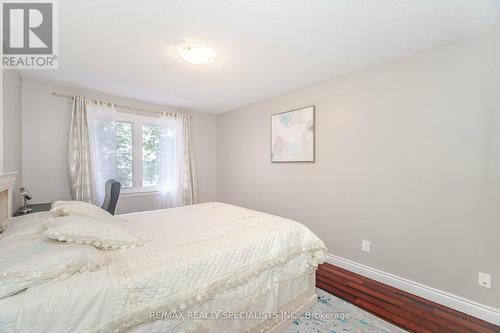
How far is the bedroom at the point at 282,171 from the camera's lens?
1.16 m

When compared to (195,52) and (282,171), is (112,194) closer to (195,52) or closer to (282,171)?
(195,52)

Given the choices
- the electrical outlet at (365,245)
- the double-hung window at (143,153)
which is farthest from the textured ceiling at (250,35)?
the electrical outlet at (365,245)

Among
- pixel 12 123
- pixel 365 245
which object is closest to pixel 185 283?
pixel 365 245

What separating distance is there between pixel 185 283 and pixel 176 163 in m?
3.07

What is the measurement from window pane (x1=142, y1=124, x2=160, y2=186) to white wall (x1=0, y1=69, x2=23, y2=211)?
58.7 inches

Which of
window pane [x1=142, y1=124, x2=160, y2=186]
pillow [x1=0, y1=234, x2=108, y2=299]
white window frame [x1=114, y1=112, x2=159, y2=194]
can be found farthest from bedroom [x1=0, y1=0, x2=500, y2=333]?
window pane [x1=142, y1=124, x2=160, y2=186]

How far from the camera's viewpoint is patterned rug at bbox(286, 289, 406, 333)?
1623 millimetres

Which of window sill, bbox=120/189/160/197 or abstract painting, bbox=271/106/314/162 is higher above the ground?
abstract painting, bbox=271/106/314/162

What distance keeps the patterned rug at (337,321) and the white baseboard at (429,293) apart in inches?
25.3

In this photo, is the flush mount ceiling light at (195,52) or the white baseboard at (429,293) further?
the flush mount ceiling light at (195,52)

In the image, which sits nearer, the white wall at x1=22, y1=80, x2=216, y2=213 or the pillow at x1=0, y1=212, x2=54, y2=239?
the pillow at x1=0, y1=212, x2=54, y2=239

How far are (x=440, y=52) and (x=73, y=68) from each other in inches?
153

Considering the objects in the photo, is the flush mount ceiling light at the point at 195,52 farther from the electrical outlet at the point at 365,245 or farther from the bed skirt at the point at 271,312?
the electrical outlet at the point at 365,245

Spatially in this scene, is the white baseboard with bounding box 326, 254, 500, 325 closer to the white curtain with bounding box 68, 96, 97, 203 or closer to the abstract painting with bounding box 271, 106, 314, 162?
the abstract painting with bounding box 271, 106, 314, 162
